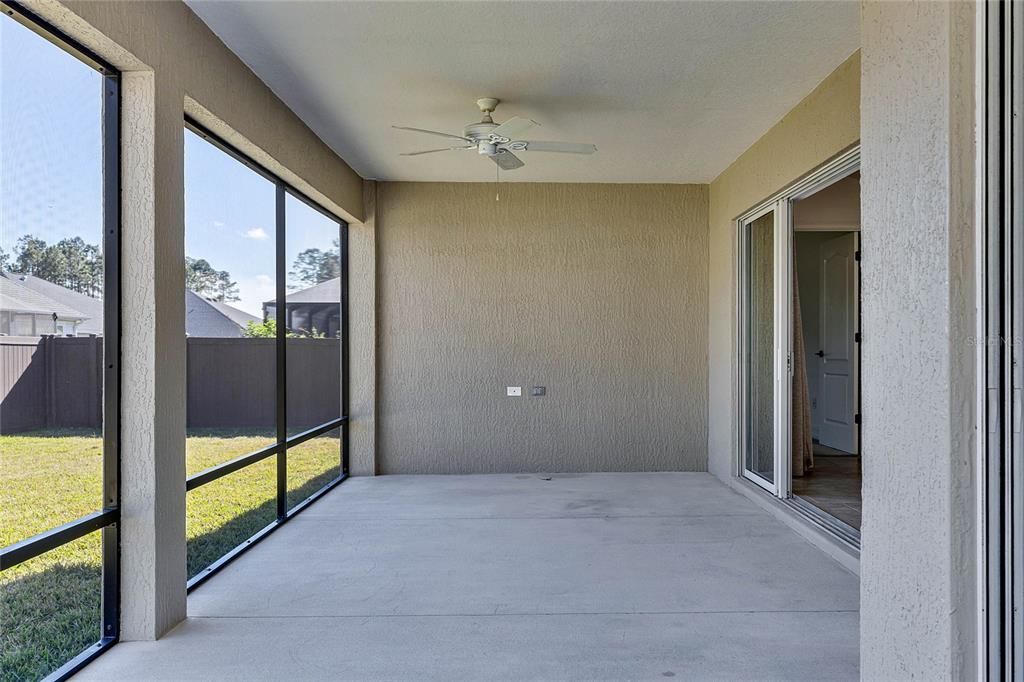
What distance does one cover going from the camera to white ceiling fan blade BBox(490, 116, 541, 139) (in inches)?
134

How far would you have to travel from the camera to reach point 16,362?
2.08 m

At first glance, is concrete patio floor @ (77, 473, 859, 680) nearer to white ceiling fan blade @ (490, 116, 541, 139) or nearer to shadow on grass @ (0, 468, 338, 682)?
shadow on grass @ (0, 468, 338, 682)

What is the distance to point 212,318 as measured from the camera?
3410mm

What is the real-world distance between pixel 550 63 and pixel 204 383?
8.38 ft

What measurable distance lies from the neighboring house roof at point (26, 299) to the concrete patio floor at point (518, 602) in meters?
1.34

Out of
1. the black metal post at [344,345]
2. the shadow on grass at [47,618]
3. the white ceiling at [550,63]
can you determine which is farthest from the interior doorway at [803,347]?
the shadow on grass at [47,618]

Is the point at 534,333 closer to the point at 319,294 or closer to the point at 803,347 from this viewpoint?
the point at 319,294

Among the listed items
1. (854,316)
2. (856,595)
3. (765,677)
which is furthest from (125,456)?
(854,316)

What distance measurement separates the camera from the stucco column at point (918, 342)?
4.63ft

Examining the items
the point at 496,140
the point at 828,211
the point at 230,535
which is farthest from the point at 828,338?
the point at 230,535

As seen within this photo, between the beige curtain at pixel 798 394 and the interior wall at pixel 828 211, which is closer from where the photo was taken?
the beige curtain at pixel 798 394

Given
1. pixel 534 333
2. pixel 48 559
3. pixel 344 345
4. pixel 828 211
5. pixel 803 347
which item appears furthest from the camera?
pixel 828 211

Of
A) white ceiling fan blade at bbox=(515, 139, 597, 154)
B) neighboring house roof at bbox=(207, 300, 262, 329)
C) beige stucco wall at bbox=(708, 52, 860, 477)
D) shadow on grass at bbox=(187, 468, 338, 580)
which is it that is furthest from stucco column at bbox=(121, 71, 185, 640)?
→ beige stucco wall at bbox=(708, 52, 860, 477)

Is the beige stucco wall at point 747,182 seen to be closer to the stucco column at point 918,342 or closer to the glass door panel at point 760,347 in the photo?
the glass door panel at point 760,347
